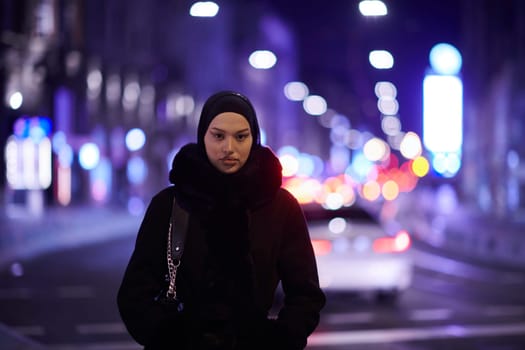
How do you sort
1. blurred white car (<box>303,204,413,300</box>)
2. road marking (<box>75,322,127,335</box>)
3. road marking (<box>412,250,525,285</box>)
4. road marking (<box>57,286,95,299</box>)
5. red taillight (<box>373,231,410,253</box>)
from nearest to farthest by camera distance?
road marking (<box>75,322,127,335</box>), blurred white car (<box>303,204,413,300</box>), red taillight (<box>373,231,410,253</box>), road marking (<box>57,286,95,299</box>), road marking (<box>412,250,525,285</box>)

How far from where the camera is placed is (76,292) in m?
18.9

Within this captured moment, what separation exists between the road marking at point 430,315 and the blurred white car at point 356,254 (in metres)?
0.93

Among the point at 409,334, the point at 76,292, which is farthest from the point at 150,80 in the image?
the point at 409,334

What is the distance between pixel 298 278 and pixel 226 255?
295 mm

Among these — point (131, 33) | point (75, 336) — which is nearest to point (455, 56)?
point (131, 33)

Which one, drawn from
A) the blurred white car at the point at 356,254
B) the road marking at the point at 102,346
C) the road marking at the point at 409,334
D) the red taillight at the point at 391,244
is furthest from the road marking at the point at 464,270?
the road marking at the point at 102,346

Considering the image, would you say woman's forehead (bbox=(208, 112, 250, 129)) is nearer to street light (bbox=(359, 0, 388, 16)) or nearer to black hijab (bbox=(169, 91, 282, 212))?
black hijab (bbox=(169, 91, 282, 212))

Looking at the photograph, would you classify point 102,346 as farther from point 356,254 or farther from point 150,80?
point 150,80

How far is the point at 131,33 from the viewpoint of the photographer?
69875 mm

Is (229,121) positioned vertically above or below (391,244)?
above

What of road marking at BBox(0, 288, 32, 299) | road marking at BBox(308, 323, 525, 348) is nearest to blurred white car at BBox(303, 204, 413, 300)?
road marking at BBox(308, 323, 525, 348)

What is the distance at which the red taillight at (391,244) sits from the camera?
54.4 feet

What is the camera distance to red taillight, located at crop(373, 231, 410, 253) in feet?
54.4

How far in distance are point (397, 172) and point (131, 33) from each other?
122 ft
